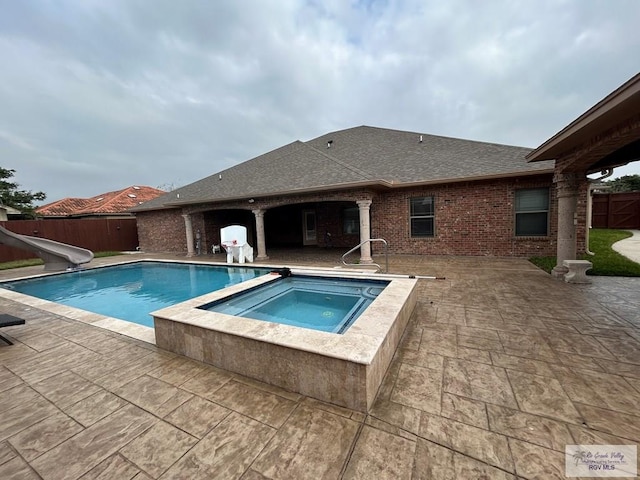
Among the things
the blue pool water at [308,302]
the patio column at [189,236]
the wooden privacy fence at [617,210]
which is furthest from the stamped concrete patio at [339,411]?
the wooden privacy fence at [617,210]

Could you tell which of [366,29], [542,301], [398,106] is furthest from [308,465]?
[398,106]

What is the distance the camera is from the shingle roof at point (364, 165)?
8.62m

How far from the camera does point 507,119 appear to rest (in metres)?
15.8

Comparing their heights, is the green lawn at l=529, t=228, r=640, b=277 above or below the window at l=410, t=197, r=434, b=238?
below

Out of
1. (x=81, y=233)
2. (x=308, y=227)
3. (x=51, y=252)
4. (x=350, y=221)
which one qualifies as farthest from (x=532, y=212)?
(x=81, y=233)

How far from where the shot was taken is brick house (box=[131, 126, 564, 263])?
837cm

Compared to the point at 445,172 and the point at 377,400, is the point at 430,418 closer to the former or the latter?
the point at 377,400

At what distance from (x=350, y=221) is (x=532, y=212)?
22.5 ft

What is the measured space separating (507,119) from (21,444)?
→ 21284 mm

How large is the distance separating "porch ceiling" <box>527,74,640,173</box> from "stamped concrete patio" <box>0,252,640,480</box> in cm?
268

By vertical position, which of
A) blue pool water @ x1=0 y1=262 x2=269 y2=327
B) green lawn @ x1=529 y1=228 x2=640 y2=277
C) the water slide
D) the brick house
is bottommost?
blue pool water @ x1=0 y1=262 x2=269 y2=327

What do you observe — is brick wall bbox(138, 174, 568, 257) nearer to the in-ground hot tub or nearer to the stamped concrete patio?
the stamped concrete patio

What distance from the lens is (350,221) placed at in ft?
41.6

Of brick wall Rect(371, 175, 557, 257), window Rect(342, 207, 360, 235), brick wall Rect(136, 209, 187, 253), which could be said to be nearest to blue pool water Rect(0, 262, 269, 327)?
brick wall Rect(136, 209, 187, 253)
